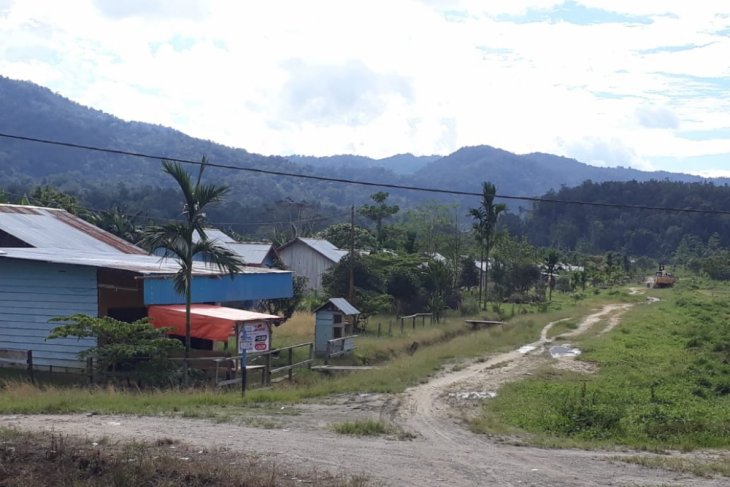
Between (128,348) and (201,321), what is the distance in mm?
3053

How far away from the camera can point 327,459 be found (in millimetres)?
11805

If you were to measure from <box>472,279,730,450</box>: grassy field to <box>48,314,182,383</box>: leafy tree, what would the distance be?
25.3 feet

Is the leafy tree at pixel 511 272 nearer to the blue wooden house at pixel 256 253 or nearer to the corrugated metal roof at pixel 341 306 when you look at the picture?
the blue wooden house at pixel 256 253

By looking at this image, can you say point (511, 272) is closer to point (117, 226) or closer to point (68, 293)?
point (117, 226)

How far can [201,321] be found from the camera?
21.9 m

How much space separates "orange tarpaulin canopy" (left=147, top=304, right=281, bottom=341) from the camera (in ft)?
70.4

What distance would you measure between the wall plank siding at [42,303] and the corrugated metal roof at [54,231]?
5.17 metres

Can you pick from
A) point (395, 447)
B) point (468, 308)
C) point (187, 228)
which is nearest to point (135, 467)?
point (395, 447)

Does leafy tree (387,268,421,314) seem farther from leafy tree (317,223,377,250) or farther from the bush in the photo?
leafy tree (317,223,377,250)

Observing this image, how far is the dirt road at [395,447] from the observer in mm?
11070

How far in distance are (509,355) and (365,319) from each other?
993 cm

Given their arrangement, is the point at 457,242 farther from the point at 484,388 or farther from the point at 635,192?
the point at 635,192

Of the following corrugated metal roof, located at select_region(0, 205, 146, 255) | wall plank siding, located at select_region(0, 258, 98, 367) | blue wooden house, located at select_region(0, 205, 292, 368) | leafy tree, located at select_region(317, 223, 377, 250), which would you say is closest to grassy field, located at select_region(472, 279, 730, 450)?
blue wooden house, located at select_region(0, 205, 292, 368)

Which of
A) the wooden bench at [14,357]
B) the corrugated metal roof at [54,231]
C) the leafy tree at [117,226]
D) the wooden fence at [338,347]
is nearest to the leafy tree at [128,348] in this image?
the wooden bench at [14,357]
